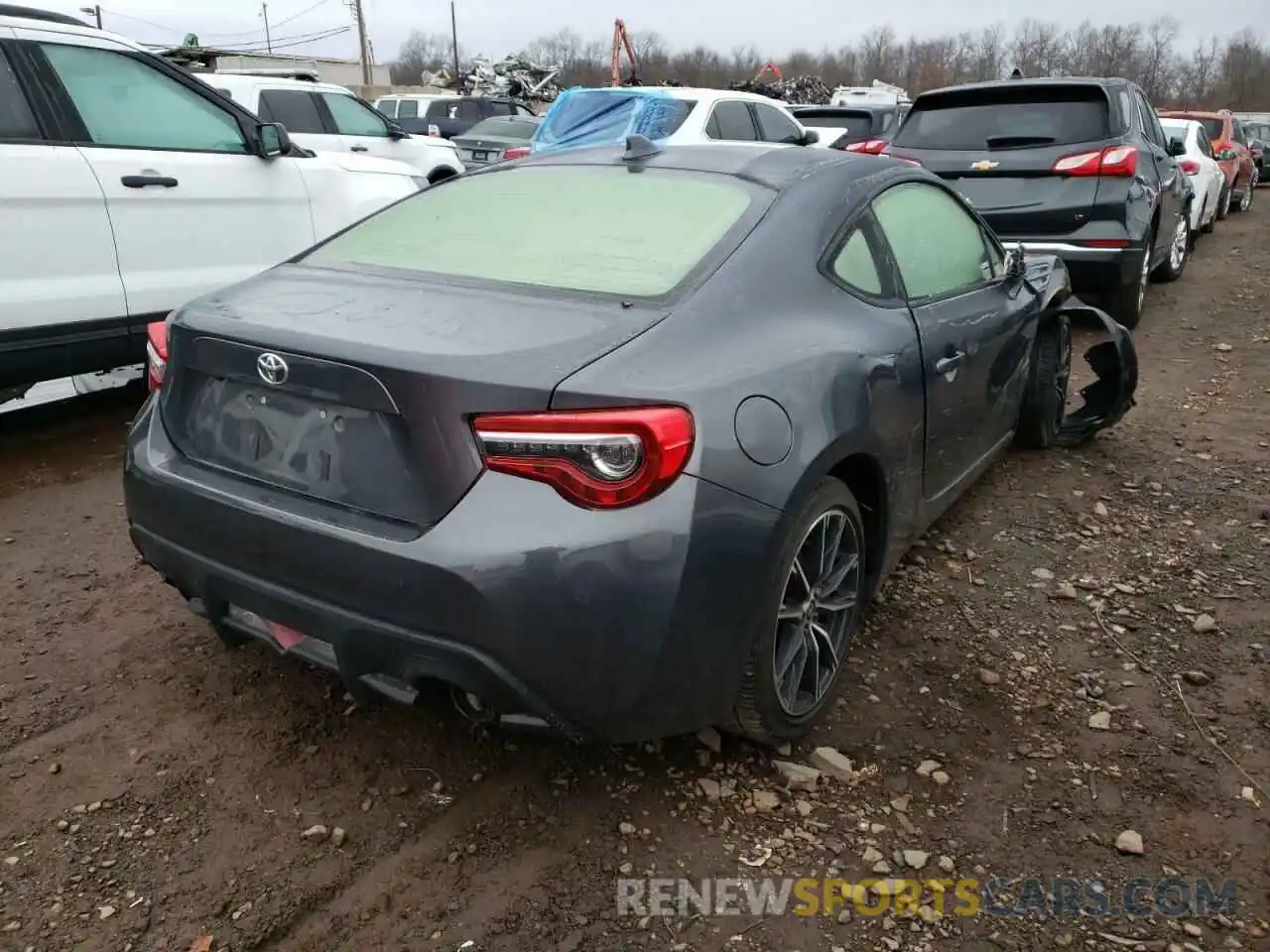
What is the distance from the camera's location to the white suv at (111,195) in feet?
14.0

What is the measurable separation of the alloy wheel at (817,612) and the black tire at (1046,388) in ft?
7.14

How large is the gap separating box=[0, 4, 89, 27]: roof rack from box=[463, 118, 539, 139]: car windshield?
11.7 meters

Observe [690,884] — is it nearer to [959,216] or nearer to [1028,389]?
[959,216]

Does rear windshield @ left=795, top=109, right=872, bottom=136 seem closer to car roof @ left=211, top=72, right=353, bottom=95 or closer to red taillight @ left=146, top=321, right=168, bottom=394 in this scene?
car roof @ left=211, top=72, right=353, bottom=95

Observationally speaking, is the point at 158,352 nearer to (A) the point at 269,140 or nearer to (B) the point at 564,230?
(B) the point at 564,230

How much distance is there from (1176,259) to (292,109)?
29.7ft

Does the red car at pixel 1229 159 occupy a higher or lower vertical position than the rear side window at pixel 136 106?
lower

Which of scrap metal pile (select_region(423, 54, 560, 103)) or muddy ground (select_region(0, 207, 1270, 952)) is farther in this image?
scrap metal pile (select_region(423, 54, 560, 103))

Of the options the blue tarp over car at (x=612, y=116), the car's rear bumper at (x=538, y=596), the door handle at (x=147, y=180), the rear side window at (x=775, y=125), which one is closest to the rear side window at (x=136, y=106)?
the door handle at (x=147, y=180)

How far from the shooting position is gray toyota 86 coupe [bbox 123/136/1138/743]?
6.71ft

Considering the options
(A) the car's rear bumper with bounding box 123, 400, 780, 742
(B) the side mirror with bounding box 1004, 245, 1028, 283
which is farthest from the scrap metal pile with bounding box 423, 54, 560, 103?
(A) the car's rear bumper with bounding box 123, 400, 780, 742

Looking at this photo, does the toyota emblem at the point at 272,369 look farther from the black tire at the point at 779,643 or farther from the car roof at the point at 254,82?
the car roof at the point at 254,82

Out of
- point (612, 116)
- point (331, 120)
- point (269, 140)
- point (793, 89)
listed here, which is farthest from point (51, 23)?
point (793, 89)

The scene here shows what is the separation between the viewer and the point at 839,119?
41.9ft
